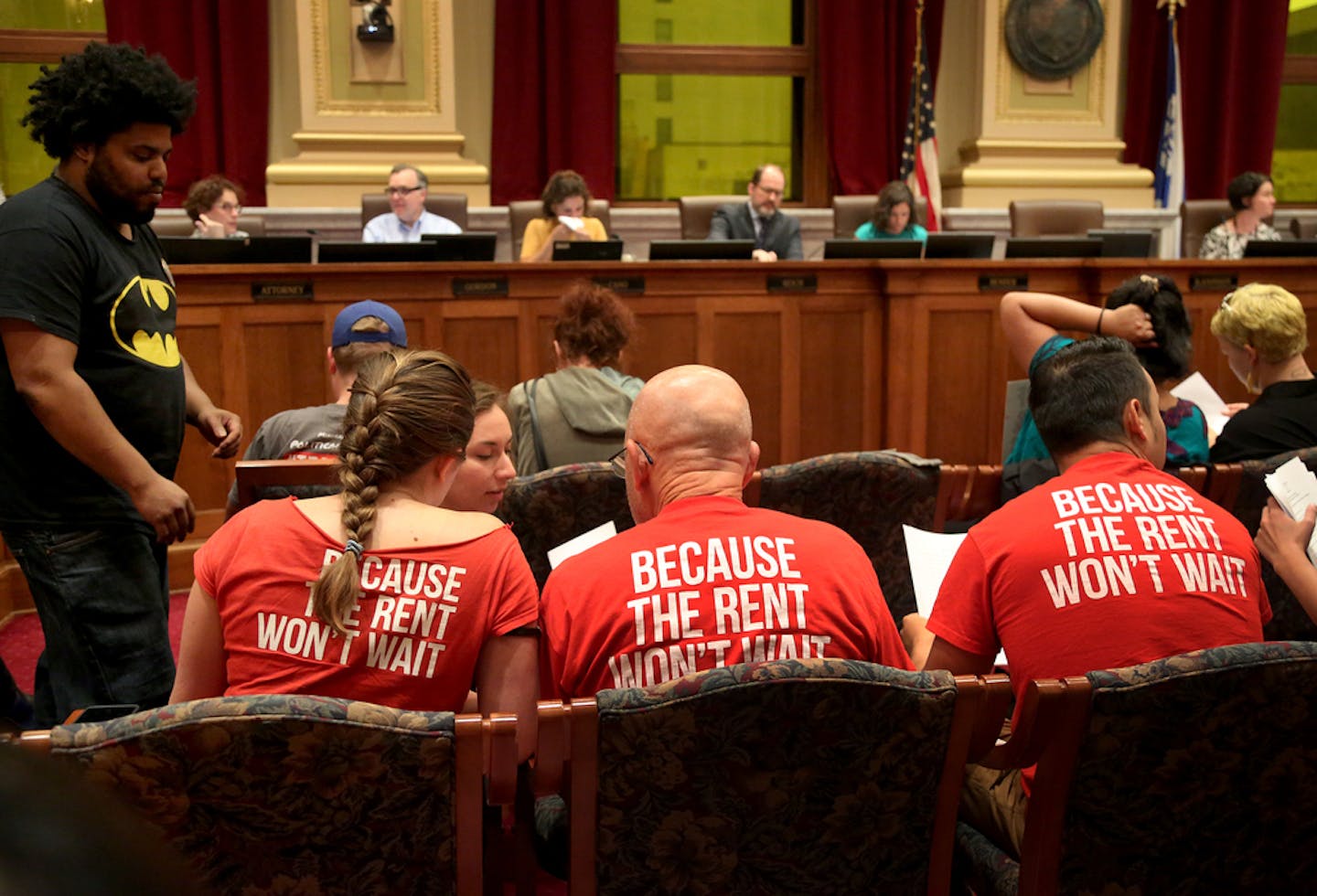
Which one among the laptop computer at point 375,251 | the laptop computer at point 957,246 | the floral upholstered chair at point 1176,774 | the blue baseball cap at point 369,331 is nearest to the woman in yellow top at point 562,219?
the laptop computer at point 375,251

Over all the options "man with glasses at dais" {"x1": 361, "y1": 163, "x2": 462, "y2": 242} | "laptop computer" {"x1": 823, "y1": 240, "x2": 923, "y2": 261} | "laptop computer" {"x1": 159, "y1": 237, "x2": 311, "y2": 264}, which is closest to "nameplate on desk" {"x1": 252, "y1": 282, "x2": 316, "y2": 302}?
"laptop computer" {"x1": 159, "y1": 237, "x2": 311, "y2": 264}

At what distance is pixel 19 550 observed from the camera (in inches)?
82.4

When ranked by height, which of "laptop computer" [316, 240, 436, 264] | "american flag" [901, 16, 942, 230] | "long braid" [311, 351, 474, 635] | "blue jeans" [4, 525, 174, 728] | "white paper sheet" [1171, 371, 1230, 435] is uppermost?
"american flag" [901, 16, 942, 230]

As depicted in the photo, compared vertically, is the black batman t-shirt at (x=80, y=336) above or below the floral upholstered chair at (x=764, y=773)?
above

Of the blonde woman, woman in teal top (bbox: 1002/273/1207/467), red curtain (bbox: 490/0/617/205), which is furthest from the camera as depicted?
red curtain (bbox: 490/0/617/205)

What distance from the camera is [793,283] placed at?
16.2 feet

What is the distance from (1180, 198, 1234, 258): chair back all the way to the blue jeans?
6727 mm

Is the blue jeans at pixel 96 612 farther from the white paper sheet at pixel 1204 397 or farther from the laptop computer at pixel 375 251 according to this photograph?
the white paper sheet at pixel 1204 397

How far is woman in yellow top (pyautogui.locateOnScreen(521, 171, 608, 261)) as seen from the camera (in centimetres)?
597

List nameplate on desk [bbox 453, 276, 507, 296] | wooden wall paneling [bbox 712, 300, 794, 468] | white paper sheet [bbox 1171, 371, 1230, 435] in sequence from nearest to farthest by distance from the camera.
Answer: white paper sheet [bbox 1171, 371, 1230, 435], nameplate on desk [bbox 453, 276, 507, 296], wooden wall paneling [bbox 712, 300, 794, 468]

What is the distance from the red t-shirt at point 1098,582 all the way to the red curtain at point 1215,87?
7.39 m

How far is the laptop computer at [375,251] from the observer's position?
451 cm

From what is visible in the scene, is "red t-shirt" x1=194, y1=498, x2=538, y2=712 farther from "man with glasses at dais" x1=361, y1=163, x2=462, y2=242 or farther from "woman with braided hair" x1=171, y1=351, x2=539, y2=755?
"man with glasses at dais" x1=361, y1=163, x2=462, y2=242

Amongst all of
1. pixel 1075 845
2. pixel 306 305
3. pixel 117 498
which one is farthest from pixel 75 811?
pixel 306 305
